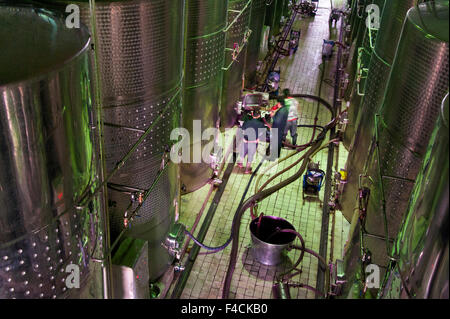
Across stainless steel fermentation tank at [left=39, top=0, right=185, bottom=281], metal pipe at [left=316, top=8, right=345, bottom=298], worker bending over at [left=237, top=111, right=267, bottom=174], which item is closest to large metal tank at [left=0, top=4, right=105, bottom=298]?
stainless steel fermentation tank at [left=39, top=0, right=185, bottom=281]

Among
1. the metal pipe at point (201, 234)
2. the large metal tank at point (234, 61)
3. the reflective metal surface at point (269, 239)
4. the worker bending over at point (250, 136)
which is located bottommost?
the metal pipe at point (201, 234)

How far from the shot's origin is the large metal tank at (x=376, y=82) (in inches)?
227

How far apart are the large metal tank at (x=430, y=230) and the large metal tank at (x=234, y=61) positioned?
4.76 m

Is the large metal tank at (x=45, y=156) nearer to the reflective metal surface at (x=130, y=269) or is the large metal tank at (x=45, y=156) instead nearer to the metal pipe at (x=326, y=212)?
the reflective metal surface at (x=130, y=269)

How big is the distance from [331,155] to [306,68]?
3.85m

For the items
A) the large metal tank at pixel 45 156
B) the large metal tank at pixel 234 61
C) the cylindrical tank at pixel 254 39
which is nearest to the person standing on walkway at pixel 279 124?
the large metal tank at pixel 234 61

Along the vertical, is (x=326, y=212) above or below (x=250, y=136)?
below

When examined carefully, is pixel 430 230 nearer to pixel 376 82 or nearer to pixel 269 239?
pixel 269 239

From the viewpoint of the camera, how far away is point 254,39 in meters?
9.20

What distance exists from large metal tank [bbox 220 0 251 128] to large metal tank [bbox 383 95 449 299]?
476 cm

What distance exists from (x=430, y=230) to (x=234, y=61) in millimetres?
6084


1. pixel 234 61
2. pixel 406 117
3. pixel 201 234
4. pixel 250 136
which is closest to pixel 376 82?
pixel 406 117

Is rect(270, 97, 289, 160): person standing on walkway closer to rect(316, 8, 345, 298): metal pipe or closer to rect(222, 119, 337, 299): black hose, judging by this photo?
rect(222, 119, 337, 299): black hose

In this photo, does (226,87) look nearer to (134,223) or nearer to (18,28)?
(134,223)
